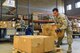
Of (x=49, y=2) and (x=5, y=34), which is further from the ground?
(x=49, y=2)

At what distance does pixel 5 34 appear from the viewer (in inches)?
366

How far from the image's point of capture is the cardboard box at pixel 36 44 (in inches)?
134

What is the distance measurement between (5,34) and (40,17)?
251 centimetres

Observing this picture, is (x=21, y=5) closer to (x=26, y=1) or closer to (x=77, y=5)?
(x=26, y=1)

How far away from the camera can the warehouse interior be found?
3.70 meters

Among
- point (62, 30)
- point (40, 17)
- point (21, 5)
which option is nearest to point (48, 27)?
point (62, 30)

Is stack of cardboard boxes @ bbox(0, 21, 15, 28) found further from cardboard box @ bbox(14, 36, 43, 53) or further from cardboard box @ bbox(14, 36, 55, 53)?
cardboard box @ bbox(14, 36, 43, 53)

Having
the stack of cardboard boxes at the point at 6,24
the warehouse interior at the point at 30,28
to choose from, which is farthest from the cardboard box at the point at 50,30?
the stack of cardboard boxes at the point at 6,24

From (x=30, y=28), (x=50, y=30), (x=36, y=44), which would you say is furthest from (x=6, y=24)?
(x=36, y=44)

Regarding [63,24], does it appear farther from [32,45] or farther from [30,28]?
[30,28]

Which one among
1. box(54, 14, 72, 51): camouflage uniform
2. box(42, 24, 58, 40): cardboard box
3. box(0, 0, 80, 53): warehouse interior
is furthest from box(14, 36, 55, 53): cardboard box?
box(54, 14, 72, 51): camouflage uniform

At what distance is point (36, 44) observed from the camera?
11.4ft

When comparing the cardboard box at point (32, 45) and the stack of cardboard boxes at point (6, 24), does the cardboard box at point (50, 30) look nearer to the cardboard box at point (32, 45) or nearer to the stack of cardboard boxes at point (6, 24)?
the cardboard box at point (32, 45)

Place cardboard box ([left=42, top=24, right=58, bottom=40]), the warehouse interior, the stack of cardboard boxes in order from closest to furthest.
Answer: the warehouse interior
cardboard box ([left=42, top=24, right=58, bottom=40])
the stack of cardboard boxes
